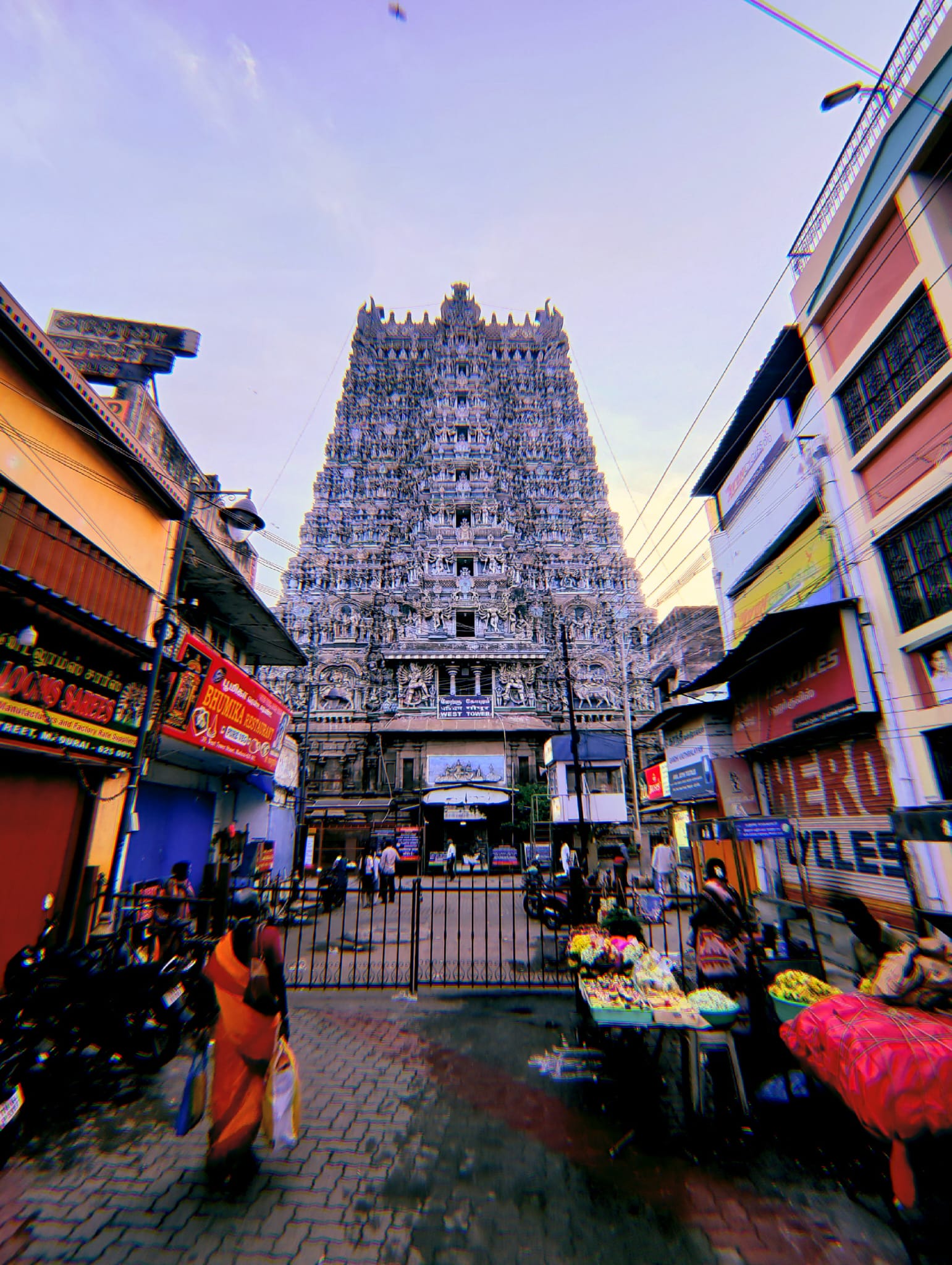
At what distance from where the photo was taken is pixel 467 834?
92.2ft

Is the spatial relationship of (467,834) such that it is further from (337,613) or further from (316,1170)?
(316,1170)

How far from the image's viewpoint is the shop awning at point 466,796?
2516 centimetres

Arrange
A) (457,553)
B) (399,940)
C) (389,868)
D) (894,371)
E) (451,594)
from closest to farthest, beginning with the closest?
(894,371)
(399,940)
(389,868)
(451,594)
(457,553)

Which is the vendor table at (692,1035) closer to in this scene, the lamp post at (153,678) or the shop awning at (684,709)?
the lamp post at (153,678)

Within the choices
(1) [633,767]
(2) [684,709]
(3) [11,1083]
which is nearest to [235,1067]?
(3) [11,1083]

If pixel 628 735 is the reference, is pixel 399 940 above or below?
below

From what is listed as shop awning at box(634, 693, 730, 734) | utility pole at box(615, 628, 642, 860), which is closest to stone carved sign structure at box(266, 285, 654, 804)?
utility pole at box(615, 628, 642, 860)

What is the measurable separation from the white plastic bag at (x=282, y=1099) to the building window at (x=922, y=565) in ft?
30.5

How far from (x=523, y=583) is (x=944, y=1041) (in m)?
36.3

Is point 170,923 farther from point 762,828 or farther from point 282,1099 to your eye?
point 762,828

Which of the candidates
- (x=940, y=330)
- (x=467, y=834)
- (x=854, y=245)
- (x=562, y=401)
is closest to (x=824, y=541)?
(x=940, y=330)

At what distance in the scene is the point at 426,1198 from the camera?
3535 millimetres

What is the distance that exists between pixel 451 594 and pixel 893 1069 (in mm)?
32716

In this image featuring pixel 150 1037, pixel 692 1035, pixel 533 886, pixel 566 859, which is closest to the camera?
pixel 692 1035
